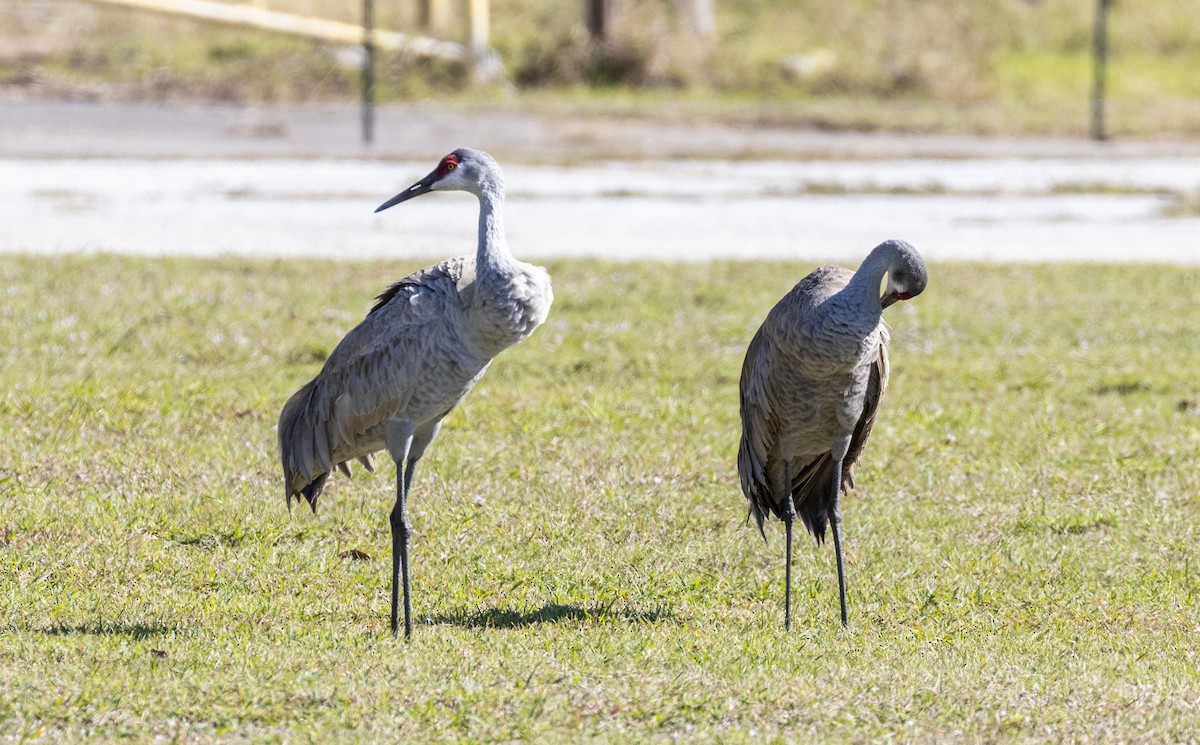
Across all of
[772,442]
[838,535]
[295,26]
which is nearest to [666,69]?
[295,26]

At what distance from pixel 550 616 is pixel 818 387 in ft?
4.04

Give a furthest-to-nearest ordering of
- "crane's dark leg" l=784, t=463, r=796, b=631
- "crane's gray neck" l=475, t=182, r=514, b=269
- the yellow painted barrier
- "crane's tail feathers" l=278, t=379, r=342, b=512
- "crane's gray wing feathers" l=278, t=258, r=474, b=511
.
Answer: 1. the yellow painted barrier
2. "crane's tail feathers" l=278, t=379, r=342, b=512
3. "crane's dark leg" l=784, t=463, r=796, b=631
4. "crane's gray wing feathers" l=278, t=258, r=474, b=511
5. "crane's gray neck" l=475, t=182, r=514, b=269

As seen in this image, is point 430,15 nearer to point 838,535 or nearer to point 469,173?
point 469,173

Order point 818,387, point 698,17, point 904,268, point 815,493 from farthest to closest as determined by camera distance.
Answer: point 698,17 → point 815,493 → point 818,387 → point 904,268

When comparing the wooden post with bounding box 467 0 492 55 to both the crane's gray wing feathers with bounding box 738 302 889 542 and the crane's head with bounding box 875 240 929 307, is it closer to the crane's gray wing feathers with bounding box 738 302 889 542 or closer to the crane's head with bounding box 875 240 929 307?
the crane's gray wing feathers with bounding box 738 302 889 542

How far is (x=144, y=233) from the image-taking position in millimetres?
13211

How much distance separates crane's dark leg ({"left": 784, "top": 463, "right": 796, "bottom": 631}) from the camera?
564cm

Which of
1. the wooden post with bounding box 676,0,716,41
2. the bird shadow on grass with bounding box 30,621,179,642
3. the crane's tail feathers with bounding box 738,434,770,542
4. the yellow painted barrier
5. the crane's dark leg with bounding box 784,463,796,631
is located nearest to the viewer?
the bird shadow on grass with bounding box 30,621,179,642

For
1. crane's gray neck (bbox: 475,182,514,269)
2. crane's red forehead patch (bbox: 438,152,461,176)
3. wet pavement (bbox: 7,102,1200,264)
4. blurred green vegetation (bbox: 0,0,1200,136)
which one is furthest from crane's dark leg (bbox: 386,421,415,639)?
blurred green vegetation (bbox: 0,0,1200,136)

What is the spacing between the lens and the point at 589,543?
21.3 feet

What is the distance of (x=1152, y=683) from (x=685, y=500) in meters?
2.54

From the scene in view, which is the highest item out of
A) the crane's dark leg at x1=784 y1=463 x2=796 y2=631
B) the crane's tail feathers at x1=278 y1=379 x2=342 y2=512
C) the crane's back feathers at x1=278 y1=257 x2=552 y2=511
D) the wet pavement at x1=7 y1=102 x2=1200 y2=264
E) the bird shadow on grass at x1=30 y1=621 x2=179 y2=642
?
the wet pavement at x1=7 y1=102 x2=1200 y2=264

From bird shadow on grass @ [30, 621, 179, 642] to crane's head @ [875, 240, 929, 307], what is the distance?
2.60 metres

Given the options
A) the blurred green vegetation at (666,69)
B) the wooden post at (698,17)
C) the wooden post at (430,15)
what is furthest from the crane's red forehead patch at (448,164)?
the wooden post at (430,15)
